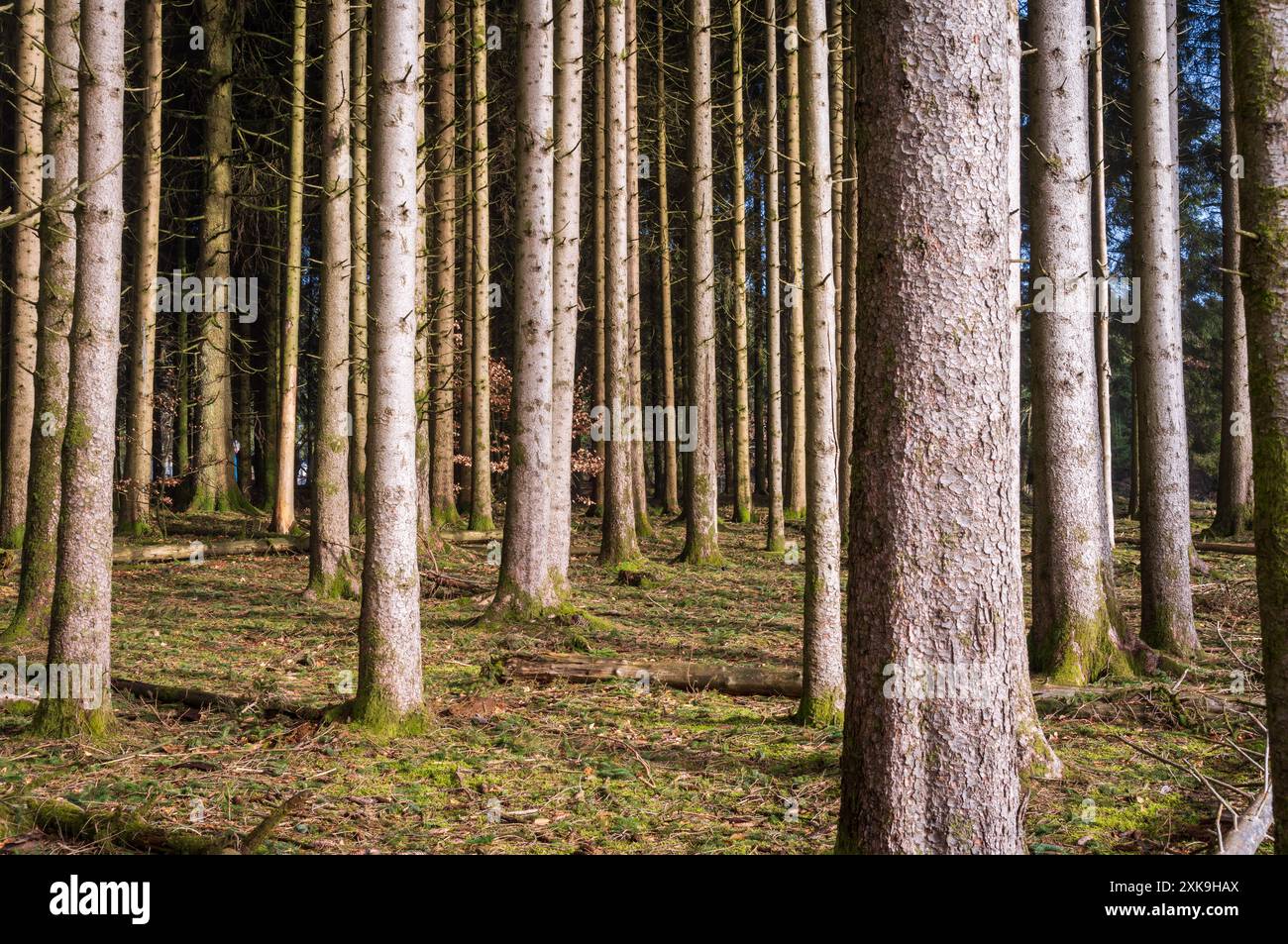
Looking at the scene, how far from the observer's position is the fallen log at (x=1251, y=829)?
4.08m

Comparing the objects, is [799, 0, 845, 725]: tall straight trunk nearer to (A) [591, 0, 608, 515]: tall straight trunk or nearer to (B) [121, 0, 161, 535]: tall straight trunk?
(A) [591, 0, 608, 515]: tall straight trunk

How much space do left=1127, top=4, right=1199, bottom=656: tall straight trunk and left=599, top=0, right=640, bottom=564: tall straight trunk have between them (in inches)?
275

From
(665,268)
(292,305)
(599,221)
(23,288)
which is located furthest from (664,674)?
(665,268)

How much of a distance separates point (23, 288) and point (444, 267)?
22.6ft

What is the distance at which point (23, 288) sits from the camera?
11.5 m

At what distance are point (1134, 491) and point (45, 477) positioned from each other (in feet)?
76.2

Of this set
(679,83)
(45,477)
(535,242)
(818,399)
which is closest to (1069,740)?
(818,399)

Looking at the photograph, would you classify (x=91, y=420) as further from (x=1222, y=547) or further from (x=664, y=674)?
(x=1222, y=547)

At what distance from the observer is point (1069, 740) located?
6477 mm

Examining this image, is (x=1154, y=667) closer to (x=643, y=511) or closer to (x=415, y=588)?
(x=415, y=588)

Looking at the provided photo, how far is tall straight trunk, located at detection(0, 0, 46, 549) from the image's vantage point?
408 inches

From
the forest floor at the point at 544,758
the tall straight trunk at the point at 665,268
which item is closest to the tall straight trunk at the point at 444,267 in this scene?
the tall straight trunk at the point at 665,268

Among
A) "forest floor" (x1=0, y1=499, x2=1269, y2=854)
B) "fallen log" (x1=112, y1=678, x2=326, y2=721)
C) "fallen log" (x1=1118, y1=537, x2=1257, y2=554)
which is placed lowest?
"forest floor" (x1=0, y1=499, x2=1269, y2=854)

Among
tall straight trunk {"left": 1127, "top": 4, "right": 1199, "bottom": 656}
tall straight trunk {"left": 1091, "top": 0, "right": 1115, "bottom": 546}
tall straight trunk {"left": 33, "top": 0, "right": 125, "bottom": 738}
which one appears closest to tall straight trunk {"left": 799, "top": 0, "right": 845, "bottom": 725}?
tall straight trunk {"left": 1127, "top": 4, "right": 1199, "bottom": 656}
